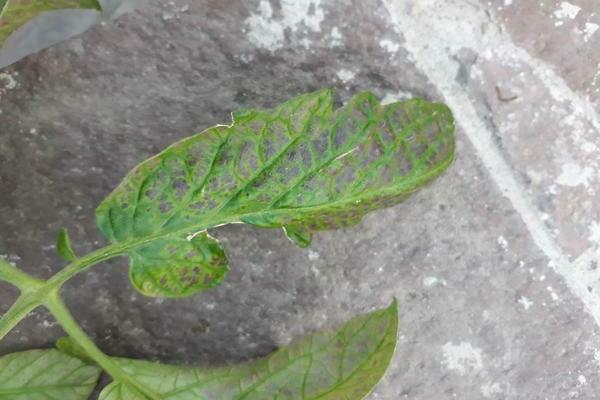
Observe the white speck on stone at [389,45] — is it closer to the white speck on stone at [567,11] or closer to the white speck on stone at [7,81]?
the white speck on stone at [567,11]

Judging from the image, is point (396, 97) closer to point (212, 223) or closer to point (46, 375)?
point (212, 223)

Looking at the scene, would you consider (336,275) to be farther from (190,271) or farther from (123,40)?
(123,40)

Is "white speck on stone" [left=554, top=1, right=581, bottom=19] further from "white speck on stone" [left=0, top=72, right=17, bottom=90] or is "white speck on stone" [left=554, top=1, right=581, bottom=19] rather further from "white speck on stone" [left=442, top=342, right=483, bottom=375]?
"white speck on stone" [left=0, top=72, right=17, bottom=90]

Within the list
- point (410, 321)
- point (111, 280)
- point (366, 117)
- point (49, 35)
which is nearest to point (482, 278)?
point (410, 321)

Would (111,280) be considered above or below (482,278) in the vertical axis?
below

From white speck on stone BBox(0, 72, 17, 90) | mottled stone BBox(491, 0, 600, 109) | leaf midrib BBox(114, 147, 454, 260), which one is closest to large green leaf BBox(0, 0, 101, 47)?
white speck on stone BBox(0, 72, 17, 90)

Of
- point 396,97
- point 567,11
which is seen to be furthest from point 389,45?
point 567,11

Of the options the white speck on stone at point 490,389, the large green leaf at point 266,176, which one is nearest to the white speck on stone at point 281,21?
the large green leaf at point 266,176

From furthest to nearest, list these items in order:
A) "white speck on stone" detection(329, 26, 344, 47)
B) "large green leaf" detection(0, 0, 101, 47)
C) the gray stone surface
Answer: the gray stone surface < "white speck on stone" detection(329, 26, 344, 47) < "large green leaf" detection(0, 0, 101, 47)
